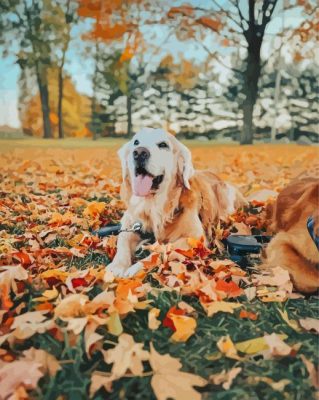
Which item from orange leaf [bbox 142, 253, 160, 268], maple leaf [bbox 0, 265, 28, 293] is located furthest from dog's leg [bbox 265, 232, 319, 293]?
maple leaf [bbox 0, 265, 28, 293]

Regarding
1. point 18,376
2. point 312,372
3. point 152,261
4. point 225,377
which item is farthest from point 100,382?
point 152,261

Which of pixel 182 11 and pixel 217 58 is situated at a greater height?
pixel 182 11

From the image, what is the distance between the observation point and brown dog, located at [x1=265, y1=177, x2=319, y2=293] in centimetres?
204

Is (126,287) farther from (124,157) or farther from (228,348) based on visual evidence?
(124,157)

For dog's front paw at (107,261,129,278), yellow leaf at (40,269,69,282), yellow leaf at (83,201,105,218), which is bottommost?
dog's front paw at (107,261,129,278)

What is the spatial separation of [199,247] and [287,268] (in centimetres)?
48

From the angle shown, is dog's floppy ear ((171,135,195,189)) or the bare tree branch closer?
dog's floppy ear ((171,135,195,189))

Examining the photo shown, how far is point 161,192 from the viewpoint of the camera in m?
2.53

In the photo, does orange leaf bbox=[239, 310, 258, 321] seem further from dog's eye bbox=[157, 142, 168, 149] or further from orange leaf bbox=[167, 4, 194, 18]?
orange leaf bbox=[167, 4, 194, 18]

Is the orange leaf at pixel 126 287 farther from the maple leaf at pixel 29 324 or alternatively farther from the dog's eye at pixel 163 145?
the dog's eye at pixel 163 145

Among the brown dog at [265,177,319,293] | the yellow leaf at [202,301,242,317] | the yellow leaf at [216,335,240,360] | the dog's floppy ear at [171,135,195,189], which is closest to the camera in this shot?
the yellow leaf at [216,335,240,360]

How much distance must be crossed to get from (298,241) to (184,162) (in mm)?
719

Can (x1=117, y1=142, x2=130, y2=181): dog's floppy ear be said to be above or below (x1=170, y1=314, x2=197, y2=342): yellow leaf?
above

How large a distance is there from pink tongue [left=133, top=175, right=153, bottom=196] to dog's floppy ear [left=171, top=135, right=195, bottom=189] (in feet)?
0.56
